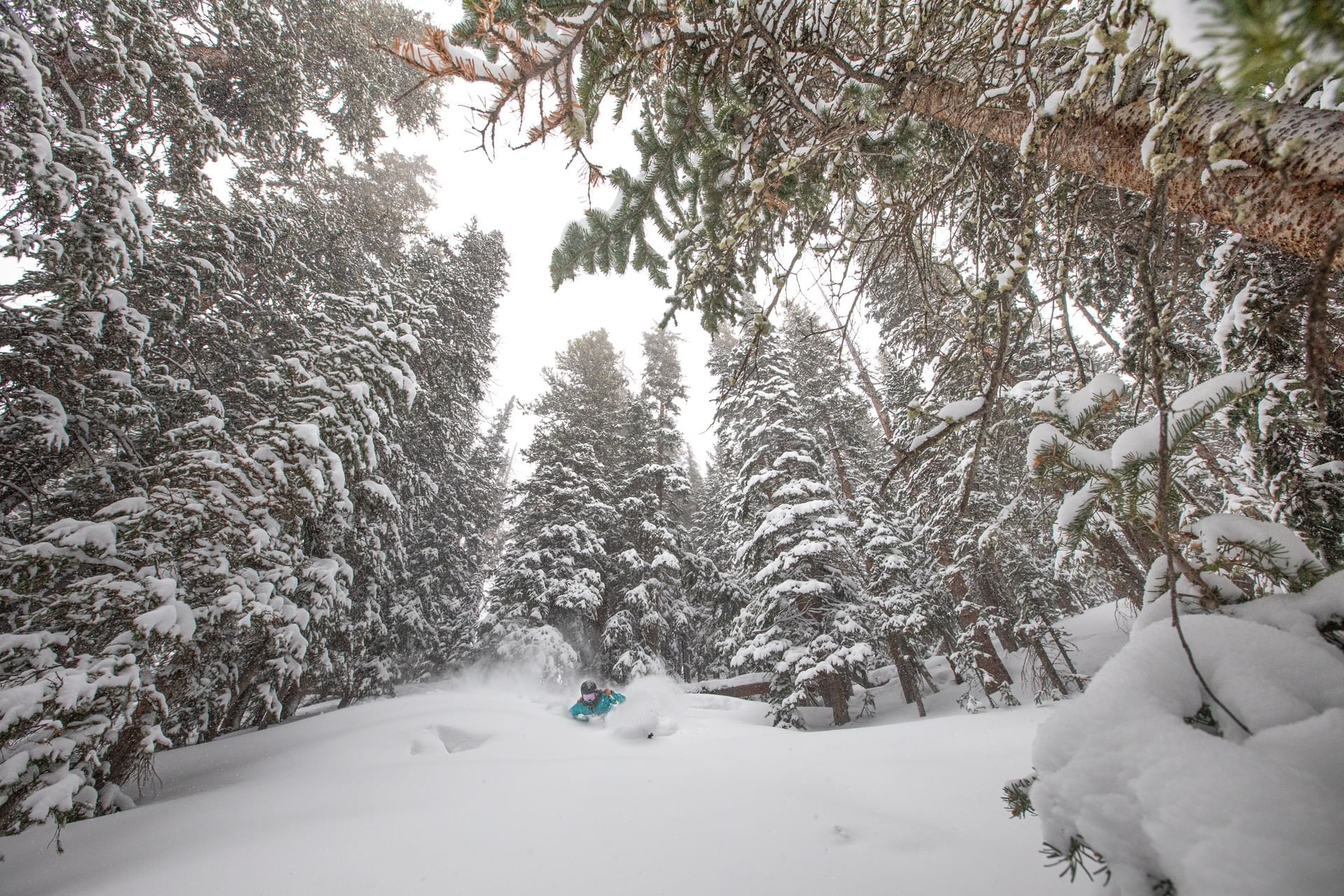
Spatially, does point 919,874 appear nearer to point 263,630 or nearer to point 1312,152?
point 1312,152

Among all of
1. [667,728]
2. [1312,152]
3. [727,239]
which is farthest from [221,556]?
[1312,152]

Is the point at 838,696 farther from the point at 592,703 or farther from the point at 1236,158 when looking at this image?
the point at 1236,158

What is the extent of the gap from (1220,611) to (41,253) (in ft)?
28.2

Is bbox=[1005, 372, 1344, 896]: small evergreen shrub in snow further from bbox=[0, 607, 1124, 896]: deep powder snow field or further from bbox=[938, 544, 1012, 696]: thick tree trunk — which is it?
bbox=[938, 544, 1012, 696]: thick tree trunk

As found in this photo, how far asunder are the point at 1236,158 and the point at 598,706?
9.09m

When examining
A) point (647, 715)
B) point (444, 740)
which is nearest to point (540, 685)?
point (647, 715)

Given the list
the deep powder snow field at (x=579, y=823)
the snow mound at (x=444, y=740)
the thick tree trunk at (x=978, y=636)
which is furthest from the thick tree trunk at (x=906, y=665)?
the snow mound at (x=444, y=740)

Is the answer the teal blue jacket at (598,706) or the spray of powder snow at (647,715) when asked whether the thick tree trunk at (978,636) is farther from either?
the teal blue jacket at (598,706)

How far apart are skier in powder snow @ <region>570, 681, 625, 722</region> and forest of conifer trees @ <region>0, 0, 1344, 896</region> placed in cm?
372

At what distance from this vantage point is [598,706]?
8172 millimetres

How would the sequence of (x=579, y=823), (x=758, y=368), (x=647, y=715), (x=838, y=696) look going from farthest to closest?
(x=838, y=696) < (x=647, y=715) < (x=758, y=368) < (x=579, y=823)

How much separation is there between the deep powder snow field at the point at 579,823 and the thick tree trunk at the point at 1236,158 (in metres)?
2.18

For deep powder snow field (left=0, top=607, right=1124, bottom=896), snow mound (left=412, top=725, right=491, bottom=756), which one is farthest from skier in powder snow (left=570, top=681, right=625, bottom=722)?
deep powder snow field (left=0, top=607, right=1124, bottom=896)

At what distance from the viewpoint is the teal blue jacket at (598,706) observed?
7.87 m
